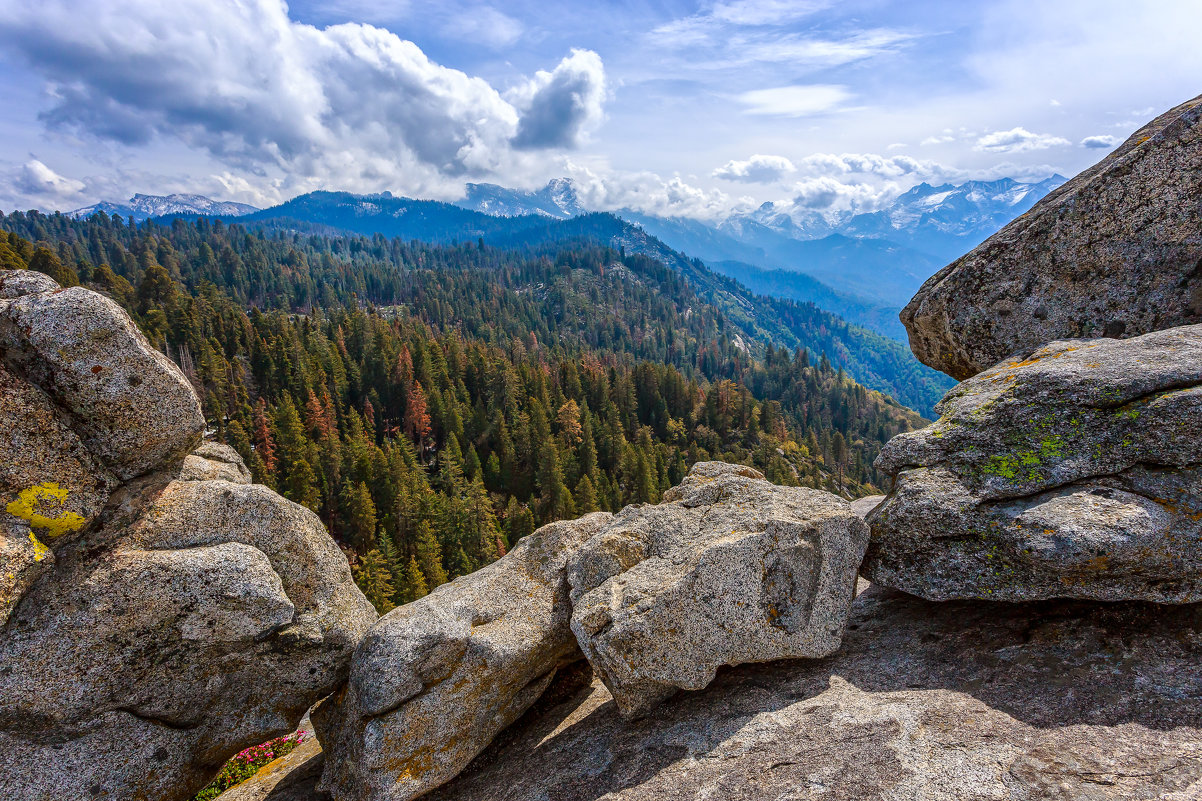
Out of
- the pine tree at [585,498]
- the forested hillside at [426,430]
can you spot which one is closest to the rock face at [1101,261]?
the forested hillside at [426,430]

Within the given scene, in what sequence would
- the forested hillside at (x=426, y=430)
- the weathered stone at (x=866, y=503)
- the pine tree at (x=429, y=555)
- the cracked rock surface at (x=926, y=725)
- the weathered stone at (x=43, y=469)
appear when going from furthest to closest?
the forested hillside at (x=426, y=430) → the pine tree at (x=429, y=555) → the weathered stone at (x=866, y=503) → the weathered stone at (x=43, y=469) → the cracked rock surface at (x=926, y=725)

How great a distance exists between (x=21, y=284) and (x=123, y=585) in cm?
561

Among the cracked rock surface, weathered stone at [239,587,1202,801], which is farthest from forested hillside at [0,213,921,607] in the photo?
weathered stone at [239,587,1202,801]

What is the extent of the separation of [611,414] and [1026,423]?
90950mm

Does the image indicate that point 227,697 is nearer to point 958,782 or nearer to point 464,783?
A: point 464,783

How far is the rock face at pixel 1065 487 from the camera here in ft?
28.7

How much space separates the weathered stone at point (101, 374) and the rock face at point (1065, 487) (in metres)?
14.1

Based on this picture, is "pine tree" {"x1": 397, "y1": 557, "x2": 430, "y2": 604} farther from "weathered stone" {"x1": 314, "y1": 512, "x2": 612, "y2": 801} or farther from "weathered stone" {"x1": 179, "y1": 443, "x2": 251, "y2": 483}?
"weathered stone" {"x1": 314, "y1": 512, "x2": 612, "y2": 801}

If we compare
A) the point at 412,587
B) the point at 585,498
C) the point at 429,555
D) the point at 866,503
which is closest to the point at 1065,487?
the point at 866,503

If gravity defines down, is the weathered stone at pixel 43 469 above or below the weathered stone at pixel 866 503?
above

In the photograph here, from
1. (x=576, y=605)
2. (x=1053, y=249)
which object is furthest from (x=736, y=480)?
(x=1053, y=249)

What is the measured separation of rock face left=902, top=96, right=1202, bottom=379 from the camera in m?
11.7

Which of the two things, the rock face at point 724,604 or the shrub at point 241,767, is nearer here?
the rock face at point 724,604

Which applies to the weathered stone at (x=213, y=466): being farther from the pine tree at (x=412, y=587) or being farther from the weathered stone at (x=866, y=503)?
the pine tree at (x=412, y=587)
